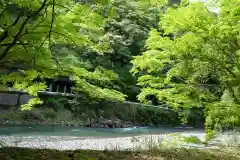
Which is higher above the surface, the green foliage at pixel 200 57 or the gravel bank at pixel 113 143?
the green foliage at pixel 200 57

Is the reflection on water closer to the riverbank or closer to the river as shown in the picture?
the river

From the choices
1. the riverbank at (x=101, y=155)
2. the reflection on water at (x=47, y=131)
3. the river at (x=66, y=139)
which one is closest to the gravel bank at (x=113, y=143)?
the river at (x=66, y=139)

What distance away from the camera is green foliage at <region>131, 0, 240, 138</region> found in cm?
589

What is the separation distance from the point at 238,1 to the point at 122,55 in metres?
19.0

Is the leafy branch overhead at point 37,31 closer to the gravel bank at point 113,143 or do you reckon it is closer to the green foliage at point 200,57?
the green foliage at point 200,57

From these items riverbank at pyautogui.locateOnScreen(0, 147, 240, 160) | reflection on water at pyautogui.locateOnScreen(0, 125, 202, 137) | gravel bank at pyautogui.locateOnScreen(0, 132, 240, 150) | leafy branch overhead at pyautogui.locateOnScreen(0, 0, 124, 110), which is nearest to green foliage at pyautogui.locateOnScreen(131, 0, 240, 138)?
gravel bank at pyautogui.locateOnScreen(0, 132, 240, 150)

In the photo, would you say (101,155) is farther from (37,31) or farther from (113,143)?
(113,143)

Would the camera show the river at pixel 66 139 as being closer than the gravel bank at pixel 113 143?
No

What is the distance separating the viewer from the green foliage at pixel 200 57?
5887 millimetres

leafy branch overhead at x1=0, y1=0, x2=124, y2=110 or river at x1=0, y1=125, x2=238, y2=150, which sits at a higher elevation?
leafy branch overhead at x1=0, y1=0, x2=124, y2=110

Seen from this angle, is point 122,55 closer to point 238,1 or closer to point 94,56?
point 94,56

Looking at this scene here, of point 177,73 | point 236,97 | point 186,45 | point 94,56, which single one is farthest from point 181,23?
point 94,56

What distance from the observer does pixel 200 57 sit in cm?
614

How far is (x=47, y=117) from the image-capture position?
18.0 metres
